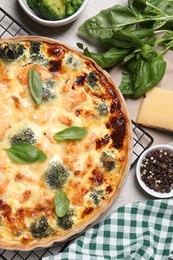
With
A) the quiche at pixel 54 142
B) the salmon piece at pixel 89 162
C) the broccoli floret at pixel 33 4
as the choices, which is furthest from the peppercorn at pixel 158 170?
the broccoli floret at pixel 33 4

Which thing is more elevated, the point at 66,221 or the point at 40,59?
the point at 40,59

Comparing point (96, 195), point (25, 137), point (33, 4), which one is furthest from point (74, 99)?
point (33, 4)

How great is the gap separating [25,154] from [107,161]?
0.49 metres

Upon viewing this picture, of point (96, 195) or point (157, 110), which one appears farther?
point (157, 110)

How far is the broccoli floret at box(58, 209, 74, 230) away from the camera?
13.5 ft

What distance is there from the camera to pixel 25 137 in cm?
417

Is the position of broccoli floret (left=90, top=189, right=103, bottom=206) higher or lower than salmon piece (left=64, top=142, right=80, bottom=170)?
lower

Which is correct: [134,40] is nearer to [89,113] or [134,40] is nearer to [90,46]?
[90,46]

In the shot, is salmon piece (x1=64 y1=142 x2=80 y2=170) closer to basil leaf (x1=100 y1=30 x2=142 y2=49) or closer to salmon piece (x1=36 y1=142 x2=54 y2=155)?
salmon piece (x1=36 y1=142 x2=54 y2=155)

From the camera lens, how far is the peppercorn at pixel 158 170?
177 inches

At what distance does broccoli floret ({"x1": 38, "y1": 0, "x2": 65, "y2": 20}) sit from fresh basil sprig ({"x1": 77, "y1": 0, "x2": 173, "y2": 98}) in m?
0.22

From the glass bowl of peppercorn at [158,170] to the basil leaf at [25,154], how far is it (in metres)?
0.73

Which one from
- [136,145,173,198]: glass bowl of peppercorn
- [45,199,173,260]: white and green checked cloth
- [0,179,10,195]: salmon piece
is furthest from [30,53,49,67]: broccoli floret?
[45,199,173,260]: white and green checked cloth

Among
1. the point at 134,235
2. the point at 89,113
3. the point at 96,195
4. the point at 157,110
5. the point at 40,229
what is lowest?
the point at 134,235
